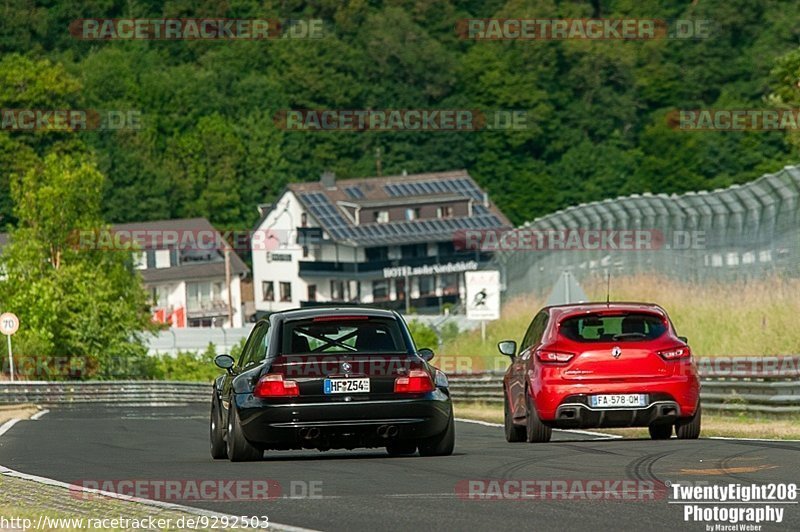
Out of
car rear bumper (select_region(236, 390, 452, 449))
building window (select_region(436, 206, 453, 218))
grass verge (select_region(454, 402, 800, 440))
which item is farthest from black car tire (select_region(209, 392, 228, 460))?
building window (select_region(436, 206, 453, 218))

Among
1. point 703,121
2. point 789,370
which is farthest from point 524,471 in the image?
point 703,121

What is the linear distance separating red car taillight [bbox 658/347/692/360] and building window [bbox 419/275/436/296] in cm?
10943

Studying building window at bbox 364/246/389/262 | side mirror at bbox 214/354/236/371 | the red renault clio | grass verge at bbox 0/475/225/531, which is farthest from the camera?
building window at bbox 364/246/389/262

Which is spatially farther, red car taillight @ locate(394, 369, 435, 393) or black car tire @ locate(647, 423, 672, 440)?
black car tire @ locate(647, 423, 672, 440)

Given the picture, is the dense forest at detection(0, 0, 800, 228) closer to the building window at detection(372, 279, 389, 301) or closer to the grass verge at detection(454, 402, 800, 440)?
the building window at detection(372, 279, 389, 301)

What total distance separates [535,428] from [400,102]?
131 meters

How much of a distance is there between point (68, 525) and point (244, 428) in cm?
523

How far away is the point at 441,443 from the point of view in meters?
17.2

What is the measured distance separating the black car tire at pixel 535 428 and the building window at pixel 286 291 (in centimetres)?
11024

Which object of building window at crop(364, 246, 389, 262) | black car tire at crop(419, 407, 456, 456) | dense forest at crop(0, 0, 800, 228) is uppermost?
dense forest at crop(0, 0, 800, 228)

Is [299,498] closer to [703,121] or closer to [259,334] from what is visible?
[259,334]

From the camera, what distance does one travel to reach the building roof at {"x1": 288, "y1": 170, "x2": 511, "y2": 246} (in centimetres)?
12800

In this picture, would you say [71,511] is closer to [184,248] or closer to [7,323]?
[7,323]

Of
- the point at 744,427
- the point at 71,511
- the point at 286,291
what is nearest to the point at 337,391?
the point at 71,511
